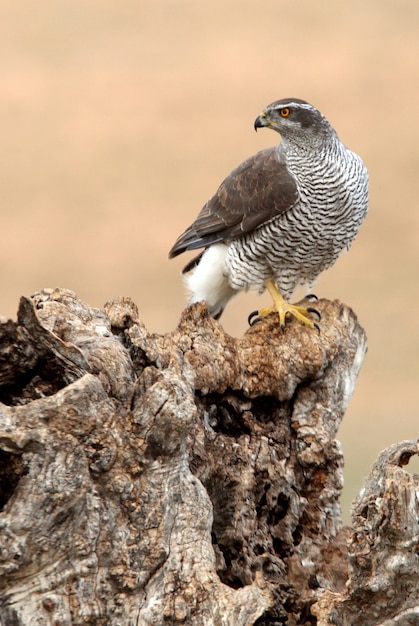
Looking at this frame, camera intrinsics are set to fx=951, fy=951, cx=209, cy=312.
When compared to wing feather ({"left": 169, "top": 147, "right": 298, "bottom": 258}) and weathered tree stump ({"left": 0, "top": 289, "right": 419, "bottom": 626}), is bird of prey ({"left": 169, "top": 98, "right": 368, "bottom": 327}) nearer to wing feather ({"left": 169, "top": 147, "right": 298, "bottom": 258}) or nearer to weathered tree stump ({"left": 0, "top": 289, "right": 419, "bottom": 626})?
wing feather ({"left": 169, "top": 147, "right": 298, "bottom": 258})

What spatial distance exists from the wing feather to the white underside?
0.40 ft

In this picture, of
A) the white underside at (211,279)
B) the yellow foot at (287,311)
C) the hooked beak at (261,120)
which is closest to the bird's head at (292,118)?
the hooked beak at (261,120)

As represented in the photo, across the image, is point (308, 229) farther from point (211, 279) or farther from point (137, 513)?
point (137, 513)

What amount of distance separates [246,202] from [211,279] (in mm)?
768

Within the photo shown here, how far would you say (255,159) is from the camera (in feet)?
26.7

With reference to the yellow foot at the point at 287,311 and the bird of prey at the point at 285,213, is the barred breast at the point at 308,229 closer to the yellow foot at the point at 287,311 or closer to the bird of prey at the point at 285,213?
the bird of prey at the point at 285,213

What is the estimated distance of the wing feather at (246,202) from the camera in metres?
7.52

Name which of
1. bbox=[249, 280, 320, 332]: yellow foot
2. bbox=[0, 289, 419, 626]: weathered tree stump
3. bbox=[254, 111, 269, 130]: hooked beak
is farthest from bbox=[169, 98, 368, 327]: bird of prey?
bbox=[0, 289, 419, 626]: weathered tree stump

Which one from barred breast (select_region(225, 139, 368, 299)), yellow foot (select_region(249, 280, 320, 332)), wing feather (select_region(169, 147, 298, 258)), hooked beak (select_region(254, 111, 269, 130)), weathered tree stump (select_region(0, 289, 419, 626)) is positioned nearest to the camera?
weathered tree stump (select_region(0, 289, 419, 626))

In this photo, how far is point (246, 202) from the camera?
7680 millimetres

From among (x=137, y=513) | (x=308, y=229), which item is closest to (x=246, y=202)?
(x=308, y=229)

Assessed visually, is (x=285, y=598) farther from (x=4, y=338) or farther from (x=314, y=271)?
(x=314, y=271)

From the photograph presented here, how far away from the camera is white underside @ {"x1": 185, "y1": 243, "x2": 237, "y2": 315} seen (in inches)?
314

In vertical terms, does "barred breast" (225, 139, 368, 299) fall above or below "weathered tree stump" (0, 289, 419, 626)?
above
